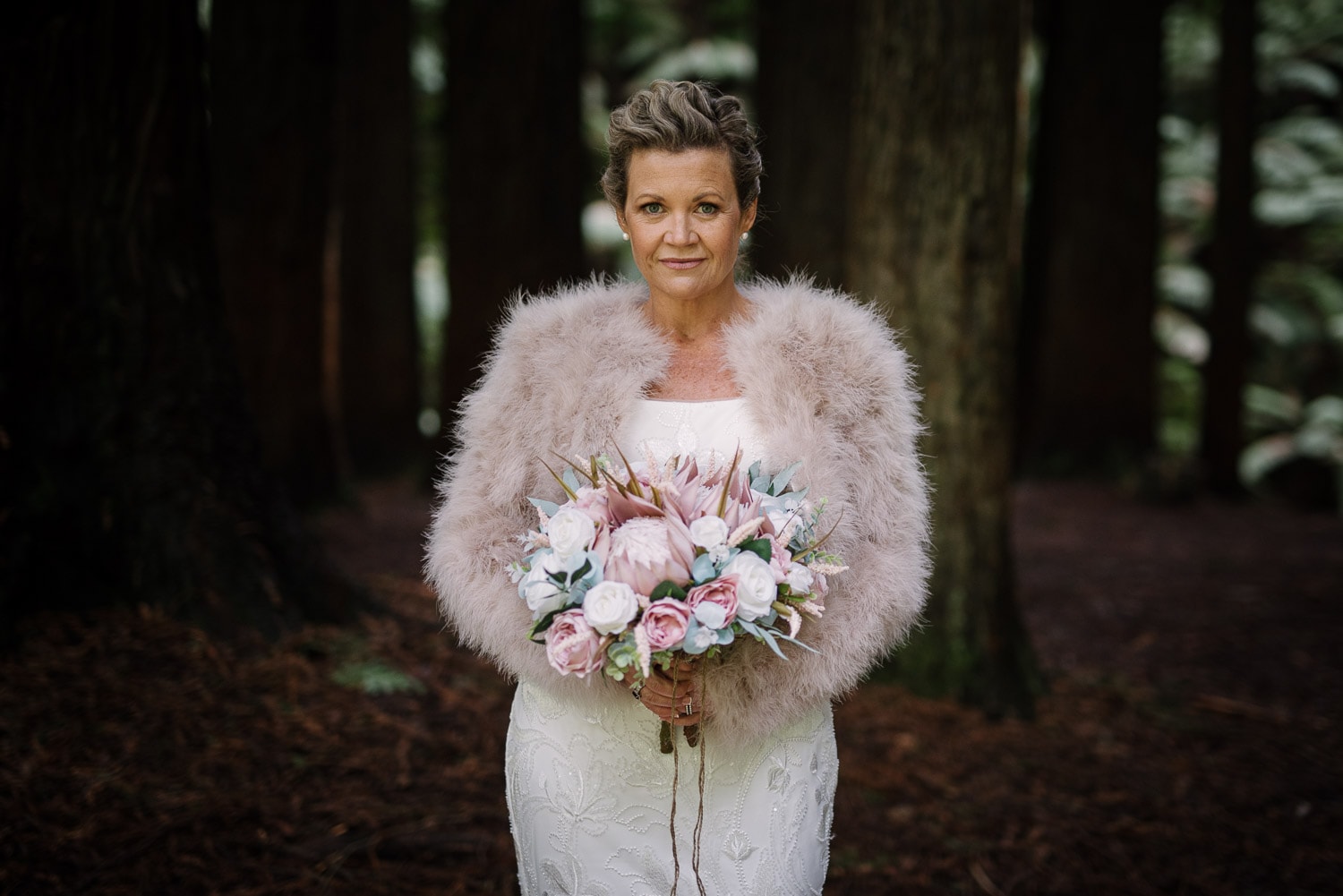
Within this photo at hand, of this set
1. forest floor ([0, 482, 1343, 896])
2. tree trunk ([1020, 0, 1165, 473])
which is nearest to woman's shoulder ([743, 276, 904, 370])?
forest floor ([0, 482, 1343, 896])

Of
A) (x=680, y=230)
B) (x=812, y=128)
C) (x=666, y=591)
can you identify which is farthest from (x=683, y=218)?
(x=812, y=128)

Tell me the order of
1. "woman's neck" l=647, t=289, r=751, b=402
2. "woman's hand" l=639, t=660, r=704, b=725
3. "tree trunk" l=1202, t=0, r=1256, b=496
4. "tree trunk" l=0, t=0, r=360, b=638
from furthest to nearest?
"tree trunk" l=1202, t=0, r=1256, b=496, "tree trunk" l=0, t=0, r=360, b=638, "woman's neck" l=647, t=289, r=751, b=402, "woman's hand" l=639, t=660, r=704, b=725

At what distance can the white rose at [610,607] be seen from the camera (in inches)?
76.7

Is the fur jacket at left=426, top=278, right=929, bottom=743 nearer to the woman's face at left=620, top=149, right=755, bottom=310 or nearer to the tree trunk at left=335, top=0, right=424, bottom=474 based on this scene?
the woman's face at left=620, top=149, right=755, bottom=310

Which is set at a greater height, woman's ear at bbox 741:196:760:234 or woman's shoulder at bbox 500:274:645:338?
woman's ear at bbox 741:196:760:234

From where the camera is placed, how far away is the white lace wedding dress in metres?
2.39

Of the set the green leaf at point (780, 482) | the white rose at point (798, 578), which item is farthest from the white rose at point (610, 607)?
the green leaf at point (780, 482)

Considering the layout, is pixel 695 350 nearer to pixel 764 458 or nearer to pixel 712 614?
pixel 764 458

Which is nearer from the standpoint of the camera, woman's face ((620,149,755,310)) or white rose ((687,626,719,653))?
white rose ((687,626,719,653))

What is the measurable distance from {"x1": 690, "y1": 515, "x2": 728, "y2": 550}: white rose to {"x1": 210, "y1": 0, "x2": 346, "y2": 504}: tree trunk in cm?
562

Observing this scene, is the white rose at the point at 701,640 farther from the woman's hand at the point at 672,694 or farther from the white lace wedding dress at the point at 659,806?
the white lace wedding dress at the point at 659,806

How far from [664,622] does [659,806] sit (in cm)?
68

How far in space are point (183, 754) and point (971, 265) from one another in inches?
156

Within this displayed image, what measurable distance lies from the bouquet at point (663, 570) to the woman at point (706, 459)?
254 millimetres
